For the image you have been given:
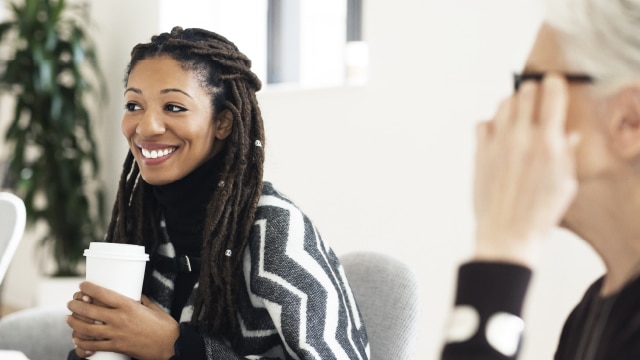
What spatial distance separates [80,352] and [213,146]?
1.38 feet

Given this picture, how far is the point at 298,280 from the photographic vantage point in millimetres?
1265

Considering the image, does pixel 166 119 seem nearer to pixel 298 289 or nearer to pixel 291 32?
pixel 298 289

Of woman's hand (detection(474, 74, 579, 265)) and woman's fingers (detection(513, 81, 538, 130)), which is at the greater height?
woman's fingers (detection(513, 81, 538, 130))

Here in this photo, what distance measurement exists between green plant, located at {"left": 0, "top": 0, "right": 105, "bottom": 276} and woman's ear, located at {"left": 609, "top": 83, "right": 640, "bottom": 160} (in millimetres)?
3988

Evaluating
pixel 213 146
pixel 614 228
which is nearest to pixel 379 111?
pixel 213 146

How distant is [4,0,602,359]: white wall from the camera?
2.21 metres

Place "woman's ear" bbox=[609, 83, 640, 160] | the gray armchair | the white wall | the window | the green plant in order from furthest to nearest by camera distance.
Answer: the green plant, the window, the white wall, the gray armchair, "woman's ear" bbox=[609, 83, 640, 160]

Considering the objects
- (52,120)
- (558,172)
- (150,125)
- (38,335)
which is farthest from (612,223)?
(52,120)

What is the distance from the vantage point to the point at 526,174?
0.40 meters

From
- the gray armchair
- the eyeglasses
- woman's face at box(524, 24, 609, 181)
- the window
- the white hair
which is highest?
the window

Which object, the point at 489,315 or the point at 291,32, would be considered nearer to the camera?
the point at 489,315

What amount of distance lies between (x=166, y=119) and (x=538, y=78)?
37.9 inches

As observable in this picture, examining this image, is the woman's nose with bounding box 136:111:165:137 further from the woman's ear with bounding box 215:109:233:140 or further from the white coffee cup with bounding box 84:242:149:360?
the white coffee cup with bounding box 84:242:149:360

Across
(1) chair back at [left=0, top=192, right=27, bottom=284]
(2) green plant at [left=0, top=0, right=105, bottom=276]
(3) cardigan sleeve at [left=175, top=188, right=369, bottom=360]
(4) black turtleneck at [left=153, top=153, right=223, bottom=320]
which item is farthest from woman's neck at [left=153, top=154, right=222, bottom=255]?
(2) green plant at [left=0, top=0, right=105, bottom=276]
